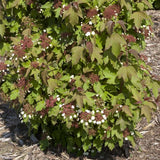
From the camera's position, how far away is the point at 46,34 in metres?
2.74

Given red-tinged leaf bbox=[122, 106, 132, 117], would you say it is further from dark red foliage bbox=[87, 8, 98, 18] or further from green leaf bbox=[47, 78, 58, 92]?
dark red foliage bbox=[87, 8, 98, 18]

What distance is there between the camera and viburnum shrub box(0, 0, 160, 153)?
2.41m

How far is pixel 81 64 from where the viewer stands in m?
2.58

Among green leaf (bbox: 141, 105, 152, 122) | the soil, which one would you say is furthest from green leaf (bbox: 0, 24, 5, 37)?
green leaf (bbox: 141, 105, 152, 122)

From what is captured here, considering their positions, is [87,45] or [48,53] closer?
[87,45]

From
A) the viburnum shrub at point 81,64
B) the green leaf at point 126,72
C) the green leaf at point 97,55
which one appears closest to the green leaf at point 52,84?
the viburnum shrub at point 81,64

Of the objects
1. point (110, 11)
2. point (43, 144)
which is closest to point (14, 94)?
point (43, 144)

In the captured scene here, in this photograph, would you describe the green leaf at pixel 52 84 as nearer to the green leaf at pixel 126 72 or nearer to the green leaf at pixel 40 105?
the green leaf at pixel 40 105

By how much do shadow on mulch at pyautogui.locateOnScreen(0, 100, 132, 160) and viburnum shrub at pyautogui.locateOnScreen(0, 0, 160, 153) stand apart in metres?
0.44

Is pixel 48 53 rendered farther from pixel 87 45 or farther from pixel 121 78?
pixel 121 78

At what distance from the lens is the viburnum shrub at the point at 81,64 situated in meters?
2.41

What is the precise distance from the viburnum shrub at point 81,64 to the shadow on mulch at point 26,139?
44 cm

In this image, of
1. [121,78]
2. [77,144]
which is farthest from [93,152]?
[121,78]

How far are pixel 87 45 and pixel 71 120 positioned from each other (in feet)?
2.44
